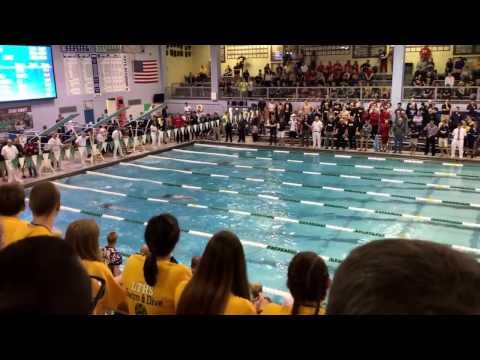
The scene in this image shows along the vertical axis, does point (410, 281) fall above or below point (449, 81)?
below

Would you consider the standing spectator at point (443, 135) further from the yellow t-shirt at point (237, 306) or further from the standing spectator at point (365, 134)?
the yellow t-shirt at point (237, 306)

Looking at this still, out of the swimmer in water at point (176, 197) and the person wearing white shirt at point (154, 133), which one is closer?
the swimmer in water at point (176, 197)

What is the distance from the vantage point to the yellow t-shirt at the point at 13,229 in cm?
306

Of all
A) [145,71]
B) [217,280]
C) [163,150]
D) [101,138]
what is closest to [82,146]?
[101,138]

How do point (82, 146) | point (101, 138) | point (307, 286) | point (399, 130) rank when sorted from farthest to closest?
point (399, 130) → point (101, 138) → point (82, 146) → point (307, 286)

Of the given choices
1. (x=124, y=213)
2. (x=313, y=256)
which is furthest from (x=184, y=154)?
(x=313, y=256)

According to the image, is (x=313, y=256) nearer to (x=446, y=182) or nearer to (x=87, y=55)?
(x=446, y=182)

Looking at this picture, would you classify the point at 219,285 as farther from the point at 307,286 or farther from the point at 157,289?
the point at 157,289

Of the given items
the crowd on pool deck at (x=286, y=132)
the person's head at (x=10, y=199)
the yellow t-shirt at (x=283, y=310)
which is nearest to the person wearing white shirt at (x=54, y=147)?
the crowd on pool deck at (x=286, y=132)

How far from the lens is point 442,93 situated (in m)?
18.8

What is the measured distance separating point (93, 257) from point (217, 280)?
1.32 m

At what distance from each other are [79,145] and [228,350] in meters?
16.4

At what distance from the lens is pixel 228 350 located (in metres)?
0.94

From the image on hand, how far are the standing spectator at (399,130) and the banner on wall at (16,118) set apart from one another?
573 inches
